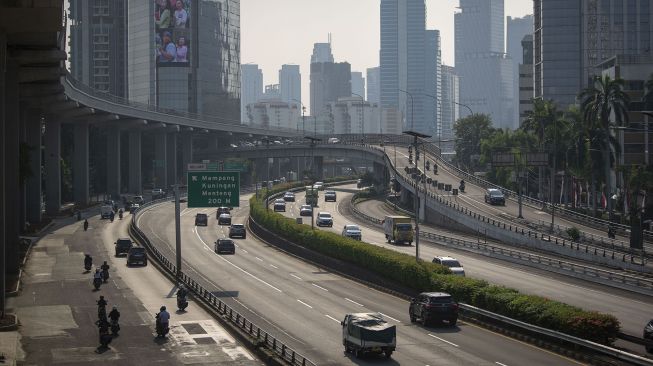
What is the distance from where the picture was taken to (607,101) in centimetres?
11331

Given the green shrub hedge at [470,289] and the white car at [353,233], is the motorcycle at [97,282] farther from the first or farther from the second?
the white car at [353,233]

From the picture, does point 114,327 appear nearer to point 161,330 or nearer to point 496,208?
point 161,330

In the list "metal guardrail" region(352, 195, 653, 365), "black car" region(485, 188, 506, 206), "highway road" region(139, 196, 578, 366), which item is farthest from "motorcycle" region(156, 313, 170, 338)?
"black car" region(485, 188, 506, 206)

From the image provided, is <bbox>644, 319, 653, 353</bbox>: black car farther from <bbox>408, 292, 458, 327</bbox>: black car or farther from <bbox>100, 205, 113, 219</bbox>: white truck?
<bbox>100, 205, 113, 219</bbox>: white truck

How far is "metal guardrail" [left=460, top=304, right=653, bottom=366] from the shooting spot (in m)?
33.6

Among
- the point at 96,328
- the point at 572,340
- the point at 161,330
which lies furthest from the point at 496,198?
the point at 572,340

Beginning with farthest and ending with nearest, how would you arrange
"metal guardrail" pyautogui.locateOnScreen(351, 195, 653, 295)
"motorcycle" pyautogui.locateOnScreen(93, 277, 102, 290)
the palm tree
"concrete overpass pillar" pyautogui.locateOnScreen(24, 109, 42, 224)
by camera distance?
"concrete overpass pillar" pyautogui.locateOnScreen(24, 109, 42, 224) < the palm tree < "motorcycle" pyautogui.locateOnScreen(93, 277, 102, 290) < "metal guardrail" pyautogui.locateOnScreen(351, 195, 653, 295)

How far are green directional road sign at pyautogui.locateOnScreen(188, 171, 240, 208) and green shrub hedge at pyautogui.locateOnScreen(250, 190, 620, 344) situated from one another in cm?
967

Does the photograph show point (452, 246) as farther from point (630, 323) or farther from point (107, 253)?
point (630, 323)

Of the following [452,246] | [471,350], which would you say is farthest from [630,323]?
[452,246]

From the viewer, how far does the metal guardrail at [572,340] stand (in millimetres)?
33625

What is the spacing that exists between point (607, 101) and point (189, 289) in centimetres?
6794

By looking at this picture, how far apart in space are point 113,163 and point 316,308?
118131 millimetres

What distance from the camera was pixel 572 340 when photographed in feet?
125
